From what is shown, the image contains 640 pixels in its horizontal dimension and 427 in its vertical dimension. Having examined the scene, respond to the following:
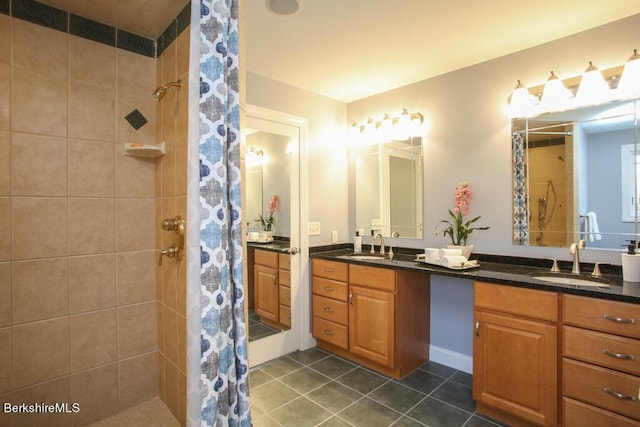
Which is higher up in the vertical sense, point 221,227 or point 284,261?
point 221,227

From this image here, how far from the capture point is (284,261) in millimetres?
2889

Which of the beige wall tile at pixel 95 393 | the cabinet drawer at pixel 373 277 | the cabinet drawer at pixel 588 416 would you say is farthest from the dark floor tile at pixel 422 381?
the beige wall tile at pixel 95 393

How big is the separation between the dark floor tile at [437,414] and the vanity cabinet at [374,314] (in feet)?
1.17

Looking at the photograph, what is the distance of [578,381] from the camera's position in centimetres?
160

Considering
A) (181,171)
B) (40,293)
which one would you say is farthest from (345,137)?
(40,293)

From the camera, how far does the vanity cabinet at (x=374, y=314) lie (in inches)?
94.7

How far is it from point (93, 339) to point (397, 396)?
1.89 metres

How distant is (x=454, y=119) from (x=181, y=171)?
7.15 ft

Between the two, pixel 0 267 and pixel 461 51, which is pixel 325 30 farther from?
pixel 0 267

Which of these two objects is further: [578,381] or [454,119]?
[454,119]

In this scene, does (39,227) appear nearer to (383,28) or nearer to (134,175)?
(134,175)

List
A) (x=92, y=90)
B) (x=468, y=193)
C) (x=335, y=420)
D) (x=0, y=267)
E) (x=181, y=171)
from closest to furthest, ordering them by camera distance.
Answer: (x=0, y=267)
(x=181, y=171)
(x=92, y=90)
(x=335, y=420)
(x=468, y=193)

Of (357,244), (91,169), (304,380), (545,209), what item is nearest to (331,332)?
(304,380)

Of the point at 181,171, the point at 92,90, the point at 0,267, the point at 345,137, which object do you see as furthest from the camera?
the point at 345,137
